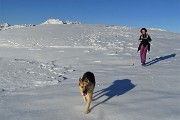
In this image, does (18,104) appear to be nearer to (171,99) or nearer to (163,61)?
(171,99)

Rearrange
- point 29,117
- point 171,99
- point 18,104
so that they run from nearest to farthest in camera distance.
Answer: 1. point 29,117
2. point 18,104
3. point 171,99

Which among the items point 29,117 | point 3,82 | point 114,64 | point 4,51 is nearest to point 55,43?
point 4,51

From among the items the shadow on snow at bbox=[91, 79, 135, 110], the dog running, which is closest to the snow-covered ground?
the shadow on snow at bbox=[91, 79, 135, 110]

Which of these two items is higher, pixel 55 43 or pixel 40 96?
pixel 55 43

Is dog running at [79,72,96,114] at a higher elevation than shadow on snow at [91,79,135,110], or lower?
higher

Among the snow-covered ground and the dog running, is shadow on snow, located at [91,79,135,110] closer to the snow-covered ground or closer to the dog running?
the snow-covered ground

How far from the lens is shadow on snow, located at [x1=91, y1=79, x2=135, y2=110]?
930 cm

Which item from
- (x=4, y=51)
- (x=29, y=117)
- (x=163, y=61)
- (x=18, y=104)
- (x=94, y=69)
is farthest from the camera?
(x=4, y=51)

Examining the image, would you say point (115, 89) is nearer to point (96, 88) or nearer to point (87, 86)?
point (96, 88)

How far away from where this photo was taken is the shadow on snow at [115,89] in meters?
9.30

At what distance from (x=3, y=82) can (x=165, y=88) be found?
590cm

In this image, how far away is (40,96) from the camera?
368 inches

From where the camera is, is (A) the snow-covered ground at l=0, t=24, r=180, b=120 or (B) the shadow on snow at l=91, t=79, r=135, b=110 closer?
(A) the snow-covered ground at l=0, t=24, r=180, b=120

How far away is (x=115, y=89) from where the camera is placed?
1023 centimetres
